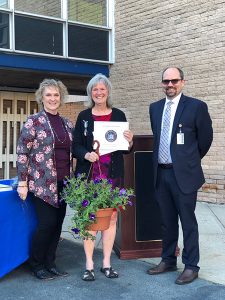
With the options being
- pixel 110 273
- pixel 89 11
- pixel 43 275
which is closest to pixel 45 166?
pixel 43 275

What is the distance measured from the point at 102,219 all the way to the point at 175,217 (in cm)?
79

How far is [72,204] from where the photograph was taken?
3.83m

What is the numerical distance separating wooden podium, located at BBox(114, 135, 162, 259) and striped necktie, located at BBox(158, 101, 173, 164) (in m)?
0.62

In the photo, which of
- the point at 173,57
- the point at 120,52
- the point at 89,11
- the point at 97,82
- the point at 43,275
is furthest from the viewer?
the point at 89,11

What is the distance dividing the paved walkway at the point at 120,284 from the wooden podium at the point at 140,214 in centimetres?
14

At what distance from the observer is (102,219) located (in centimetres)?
385

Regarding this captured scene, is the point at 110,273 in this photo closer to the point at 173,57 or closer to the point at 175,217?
the point at 175,217

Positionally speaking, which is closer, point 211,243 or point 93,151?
point 93,151

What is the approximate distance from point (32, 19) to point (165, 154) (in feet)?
23.8

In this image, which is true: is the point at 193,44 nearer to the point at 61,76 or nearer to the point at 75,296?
the point at 61,76

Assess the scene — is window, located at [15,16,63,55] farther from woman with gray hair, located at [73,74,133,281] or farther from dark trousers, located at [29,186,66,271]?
dark trousers, located at [29,186,66,271]

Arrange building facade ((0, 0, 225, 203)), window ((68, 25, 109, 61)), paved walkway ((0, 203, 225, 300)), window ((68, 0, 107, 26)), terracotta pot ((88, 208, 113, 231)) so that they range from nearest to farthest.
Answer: paved walkway ((0, 203, 225, 300)) → terracotta pot ((88, 208, 113, 231)) → building facade ((0, 0, 225, 203)) → window ((68, 25, 109, 61)) → window ((68, 0, 107, 26))

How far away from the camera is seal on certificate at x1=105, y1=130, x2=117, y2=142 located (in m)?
3.94

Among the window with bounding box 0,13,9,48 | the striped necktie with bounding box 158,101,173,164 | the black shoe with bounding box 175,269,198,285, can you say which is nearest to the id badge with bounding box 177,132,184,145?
the striped necktie with bounding box 158,101,173,164
